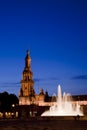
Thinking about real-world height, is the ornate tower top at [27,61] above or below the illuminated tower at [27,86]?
above

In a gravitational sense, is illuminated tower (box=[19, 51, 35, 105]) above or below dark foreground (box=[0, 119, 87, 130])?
above

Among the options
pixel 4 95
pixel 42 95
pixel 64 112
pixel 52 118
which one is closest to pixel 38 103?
pixel 42 95

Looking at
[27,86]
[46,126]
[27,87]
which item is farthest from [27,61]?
[46,126]

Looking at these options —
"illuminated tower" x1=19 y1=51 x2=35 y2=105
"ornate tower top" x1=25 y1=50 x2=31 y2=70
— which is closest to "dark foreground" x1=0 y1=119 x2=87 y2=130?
"illuminated tower" x1=19 y1=51 x2=35 y2=105

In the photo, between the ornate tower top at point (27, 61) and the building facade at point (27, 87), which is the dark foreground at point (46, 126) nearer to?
the building facade at point (27, 87)

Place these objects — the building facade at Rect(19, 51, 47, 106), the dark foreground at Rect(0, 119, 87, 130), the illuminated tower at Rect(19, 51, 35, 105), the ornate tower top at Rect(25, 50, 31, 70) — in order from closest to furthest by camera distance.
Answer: the dark foreground at Rect(0, 119, 87, 130), the illuminated tower at Rect(19, 51, 35, 105), the building facade at Rect(19, 51, 47, 106), the ornate tower top at Rect(25, 50, 31, 70)

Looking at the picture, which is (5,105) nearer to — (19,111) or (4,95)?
(4,95)

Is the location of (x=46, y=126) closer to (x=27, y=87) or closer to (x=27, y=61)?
(x=27, y=87)

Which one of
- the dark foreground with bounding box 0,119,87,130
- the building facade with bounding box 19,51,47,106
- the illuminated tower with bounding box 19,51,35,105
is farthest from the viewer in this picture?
the building facade with bounding box 19,51,47,106

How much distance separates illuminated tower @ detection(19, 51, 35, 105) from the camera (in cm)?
15200

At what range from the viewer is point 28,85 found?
152000 millimetres

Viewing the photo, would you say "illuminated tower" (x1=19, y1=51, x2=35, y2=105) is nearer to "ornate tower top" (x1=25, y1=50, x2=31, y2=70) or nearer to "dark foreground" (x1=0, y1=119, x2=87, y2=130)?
"ornate tower top" (x1=25, y1=50, x2=31, y2=70)

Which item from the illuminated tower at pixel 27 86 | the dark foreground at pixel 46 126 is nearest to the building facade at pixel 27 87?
the illuminated tower at pixel 27 86

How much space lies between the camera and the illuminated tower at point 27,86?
15200cm
